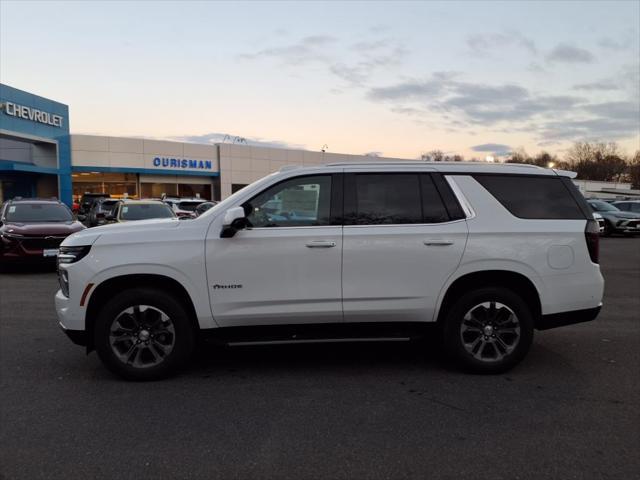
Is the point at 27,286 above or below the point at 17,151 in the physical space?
below

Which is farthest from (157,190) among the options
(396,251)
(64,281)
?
(396,251)

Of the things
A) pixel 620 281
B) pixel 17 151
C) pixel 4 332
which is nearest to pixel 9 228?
pixel 4 332

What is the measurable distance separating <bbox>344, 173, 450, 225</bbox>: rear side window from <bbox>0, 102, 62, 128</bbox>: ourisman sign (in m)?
31.8

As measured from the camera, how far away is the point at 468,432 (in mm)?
3572

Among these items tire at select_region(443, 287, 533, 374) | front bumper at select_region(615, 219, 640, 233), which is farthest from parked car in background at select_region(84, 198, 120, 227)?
front bumper at select_region(615, 219, 640, 233)

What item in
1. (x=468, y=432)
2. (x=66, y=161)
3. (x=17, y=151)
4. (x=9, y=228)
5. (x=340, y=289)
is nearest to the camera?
(x=468, y=432)

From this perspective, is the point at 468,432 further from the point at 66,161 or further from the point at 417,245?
the point at 66,161

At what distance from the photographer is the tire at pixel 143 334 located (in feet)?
14.6

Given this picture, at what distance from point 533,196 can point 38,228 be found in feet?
33.7

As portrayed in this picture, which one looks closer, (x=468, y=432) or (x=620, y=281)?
(x=468, y=432)

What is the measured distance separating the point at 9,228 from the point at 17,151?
1066 inches

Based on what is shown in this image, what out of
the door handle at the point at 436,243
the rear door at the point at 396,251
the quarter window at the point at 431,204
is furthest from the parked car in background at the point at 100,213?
the door handle at the point at 436,243

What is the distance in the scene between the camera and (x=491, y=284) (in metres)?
4.70

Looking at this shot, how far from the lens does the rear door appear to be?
449 centimetres
